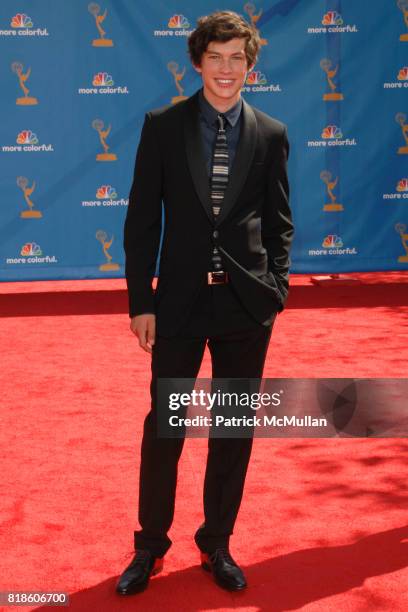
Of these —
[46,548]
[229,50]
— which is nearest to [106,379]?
[46,548]

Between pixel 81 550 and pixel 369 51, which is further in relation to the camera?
pixel 369 51

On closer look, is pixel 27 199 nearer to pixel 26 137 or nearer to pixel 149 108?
pixel 26 137

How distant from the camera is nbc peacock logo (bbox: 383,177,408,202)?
9.23 meters

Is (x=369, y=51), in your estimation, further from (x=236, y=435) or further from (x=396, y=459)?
(x=236, y=435)

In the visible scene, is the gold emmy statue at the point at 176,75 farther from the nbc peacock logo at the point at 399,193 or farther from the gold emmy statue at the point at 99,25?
the nbc peacock logo at the point at 399,193

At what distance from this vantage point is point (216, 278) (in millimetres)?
2867

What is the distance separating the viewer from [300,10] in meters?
8.87

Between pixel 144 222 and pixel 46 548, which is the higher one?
pixel 144 222

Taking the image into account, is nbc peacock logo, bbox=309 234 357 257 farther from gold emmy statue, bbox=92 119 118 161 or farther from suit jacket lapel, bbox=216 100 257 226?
suit jacket lapel, bbox=216 100 257 226

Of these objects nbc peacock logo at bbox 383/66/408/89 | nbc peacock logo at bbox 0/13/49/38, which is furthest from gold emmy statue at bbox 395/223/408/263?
nbc peacock logo at bbox 0/13/49/38

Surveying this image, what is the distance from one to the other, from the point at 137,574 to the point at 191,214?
1205 millimetres

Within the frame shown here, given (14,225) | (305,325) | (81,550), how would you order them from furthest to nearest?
(14,225) → (305,325) → (81,550)

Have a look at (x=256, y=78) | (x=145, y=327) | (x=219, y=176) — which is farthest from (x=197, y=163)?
(x=256, y=78)

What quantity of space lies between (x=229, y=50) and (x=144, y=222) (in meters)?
0.60
